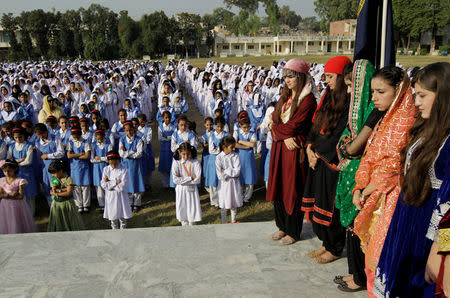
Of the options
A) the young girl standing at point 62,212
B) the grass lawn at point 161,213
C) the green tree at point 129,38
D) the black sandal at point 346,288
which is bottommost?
the grass lawn at point 161,213

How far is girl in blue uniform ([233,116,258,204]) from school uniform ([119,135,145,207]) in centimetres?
150

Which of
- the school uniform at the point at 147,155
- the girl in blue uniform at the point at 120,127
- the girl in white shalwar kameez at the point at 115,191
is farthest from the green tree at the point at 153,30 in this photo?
the girl in white shalwar kameez at the point at 115,191

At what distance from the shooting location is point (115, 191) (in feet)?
14.8

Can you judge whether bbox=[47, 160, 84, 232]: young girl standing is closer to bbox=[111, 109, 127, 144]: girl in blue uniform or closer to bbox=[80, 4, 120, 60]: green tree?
bbox=[111, 109, 127, 144]: girl in blue uniform

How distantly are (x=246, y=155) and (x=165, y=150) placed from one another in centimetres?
149

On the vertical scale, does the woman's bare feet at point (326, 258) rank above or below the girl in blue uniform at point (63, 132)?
below

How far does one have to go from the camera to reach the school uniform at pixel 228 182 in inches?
180

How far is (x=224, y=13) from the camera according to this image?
79.1 meters

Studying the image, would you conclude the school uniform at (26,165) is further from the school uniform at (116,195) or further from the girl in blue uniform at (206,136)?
the girl in blue uniform at (206,136)

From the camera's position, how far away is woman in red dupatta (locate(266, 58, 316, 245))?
103 inches

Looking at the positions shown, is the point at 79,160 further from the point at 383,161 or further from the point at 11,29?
the point at 11,29

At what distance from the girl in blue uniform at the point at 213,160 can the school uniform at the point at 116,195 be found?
125 centimetres

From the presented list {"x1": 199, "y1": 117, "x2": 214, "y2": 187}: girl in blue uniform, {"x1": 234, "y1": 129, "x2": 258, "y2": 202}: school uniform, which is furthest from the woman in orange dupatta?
{"x1": 199, "y1": 117, "x2": 214, "y2": 187}: girl in blue uniform

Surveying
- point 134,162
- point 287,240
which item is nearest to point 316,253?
point 287,240
